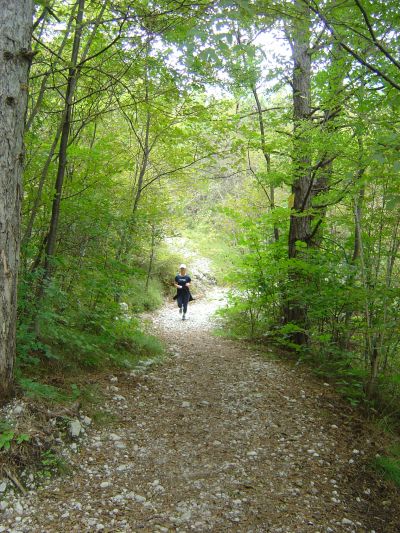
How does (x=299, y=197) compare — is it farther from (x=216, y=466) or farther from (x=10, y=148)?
(x=10, y=148)

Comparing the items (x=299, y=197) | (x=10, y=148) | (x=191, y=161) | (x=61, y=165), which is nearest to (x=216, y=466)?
(x=10, y=148)

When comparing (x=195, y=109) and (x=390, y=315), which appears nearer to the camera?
(x=390, y=315)

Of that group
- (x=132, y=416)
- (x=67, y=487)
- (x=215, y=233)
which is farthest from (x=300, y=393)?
(x=215, y=233)

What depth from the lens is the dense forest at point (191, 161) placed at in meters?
3.12

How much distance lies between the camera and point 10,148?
3.01 metres

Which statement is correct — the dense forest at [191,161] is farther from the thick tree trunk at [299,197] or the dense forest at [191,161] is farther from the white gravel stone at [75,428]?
the white gravel stone at [75,428]

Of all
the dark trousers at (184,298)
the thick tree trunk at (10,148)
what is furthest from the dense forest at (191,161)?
the dark trousers at (184,298)

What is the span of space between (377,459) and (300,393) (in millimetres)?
→ 1507

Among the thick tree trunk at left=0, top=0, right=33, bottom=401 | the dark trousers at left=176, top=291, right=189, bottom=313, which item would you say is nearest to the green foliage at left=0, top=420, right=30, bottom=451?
the thick tree trunk at left=0, top=0, right=33, bottom=401

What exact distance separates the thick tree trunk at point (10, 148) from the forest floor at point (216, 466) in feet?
3.55

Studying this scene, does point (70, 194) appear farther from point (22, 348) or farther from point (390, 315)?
point (390, 315)

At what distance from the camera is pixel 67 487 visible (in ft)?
9.18

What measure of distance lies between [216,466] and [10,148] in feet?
10.6

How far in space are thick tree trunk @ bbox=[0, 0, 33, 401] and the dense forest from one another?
0.4 inches
